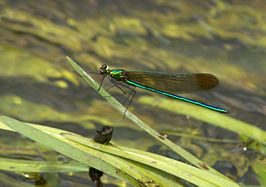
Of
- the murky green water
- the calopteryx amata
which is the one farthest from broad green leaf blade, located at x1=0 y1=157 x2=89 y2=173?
the calopteryx amata

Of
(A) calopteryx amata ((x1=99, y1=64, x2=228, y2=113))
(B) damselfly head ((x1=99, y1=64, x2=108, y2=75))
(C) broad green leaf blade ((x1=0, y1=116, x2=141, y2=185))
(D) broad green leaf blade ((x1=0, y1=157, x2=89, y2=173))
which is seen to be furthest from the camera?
(B) damselfly head ((x1=99, y1=64, x2=108, y2=75))

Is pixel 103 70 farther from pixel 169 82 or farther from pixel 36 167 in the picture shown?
pixel 36 167

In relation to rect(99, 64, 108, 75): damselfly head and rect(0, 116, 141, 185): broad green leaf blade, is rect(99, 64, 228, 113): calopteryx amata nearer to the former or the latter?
rect(99, 64, 108, 75): damselfly head

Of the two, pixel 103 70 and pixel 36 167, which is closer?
pixel 36 167

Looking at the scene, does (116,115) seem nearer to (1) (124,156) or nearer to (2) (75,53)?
(2) (75,53)

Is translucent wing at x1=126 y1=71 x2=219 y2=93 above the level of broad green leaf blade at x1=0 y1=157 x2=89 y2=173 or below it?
above

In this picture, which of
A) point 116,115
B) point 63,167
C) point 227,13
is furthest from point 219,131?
point 227,13

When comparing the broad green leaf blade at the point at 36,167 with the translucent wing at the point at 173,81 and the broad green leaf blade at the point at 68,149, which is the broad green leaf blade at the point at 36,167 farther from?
the translucent wing at the point at 173,81

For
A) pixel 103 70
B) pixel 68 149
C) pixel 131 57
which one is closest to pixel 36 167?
pixel 68 149

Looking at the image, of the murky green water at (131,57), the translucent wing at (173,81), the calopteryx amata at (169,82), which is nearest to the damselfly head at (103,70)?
the calopteryx amata at (169,82)
